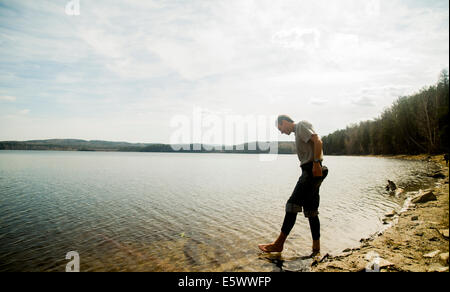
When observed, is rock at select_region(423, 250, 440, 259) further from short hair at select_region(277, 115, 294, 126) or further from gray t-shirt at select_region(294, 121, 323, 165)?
short hair at select_region(277, 115, 294, 126)

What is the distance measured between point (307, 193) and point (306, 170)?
0.54 metres

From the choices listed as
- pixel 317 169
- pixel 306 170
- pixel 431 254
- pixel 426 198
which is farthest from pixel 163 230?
pixel 426 198

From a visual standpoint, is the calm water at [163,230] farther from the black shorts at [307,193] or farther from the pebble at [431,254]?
the pebble at [431,254]

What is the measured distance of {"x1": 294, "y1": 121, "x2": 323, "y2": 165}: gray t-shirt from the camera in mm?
5443

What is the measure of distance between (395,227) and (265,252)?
4.63 m

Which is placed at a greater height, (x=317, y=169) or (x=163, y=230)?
(x=317, y=169)

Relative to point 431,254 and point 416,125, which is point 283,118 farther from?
point 416,125

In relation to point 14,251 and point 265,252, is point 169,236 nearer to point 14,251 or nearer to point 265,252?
point 265,252

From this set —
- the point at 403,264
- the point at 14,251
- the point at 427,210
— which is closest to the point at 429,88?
the point at 427,210

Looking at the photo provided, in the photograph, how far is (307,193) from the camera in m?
5.64

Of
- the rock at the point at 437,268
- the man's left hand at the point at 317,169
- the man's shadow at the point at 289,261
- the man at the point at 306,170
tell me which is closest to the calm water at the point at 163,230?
the man's shadow at the point at 289,261

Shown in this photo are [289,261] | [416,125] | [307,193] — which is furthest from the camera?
[416,125]

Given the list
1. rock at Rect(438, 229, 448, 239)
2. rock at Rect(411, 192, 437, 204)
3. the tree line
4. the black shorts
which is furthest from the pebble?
the tree line
